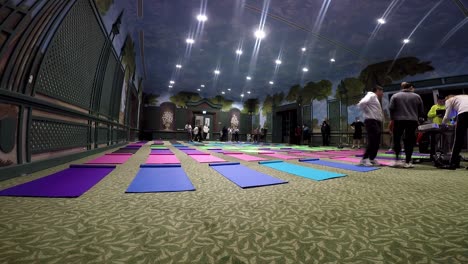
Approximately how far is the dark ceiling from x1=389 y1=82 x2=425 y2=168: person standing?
5.01 m

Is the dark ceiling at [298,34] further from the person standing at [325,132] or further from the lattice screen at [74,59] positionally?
the person standing at [325,132]

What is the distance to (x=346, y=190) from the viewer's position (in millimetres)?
1812

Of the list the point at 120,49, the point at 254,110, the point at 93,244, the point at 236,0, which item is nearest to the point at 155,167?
the point at 93,244

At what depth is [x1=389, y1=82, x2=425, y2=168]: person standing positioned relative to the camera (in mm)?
3422

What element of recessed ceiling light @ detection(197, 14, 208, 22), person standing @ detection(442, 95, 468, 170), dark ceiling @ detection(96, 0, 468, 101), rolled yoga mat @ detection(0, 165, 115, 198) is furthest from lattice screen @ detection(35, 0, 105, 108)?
person standing @ detection(442, 95, 468, 170)

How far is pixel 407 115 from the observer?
3.41 metres

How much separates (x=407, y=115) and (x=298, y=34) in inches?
270

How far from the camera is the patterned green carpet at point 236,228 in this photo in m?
0.75

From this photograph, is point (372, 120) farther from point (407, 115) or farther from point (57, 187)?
point (57, 187)

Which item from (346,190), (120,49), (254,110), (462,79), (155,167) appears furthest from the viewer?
(254,110)

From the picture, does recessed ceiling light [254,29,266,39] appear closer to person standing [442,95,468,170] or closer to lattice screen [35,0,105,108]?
lattice screen [35,0,105,108]

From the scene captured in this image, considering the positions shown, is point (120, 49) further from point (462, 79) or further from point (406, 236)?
point (462, 79)

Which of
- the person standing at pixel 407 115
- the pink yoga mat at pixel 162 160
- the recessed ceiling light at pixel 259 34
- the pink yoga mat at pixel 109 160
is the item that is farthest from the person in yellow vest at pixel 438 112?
the pink yoga mat at pixel 109 160

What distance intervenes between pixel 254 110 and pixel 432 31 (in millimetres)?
15699
